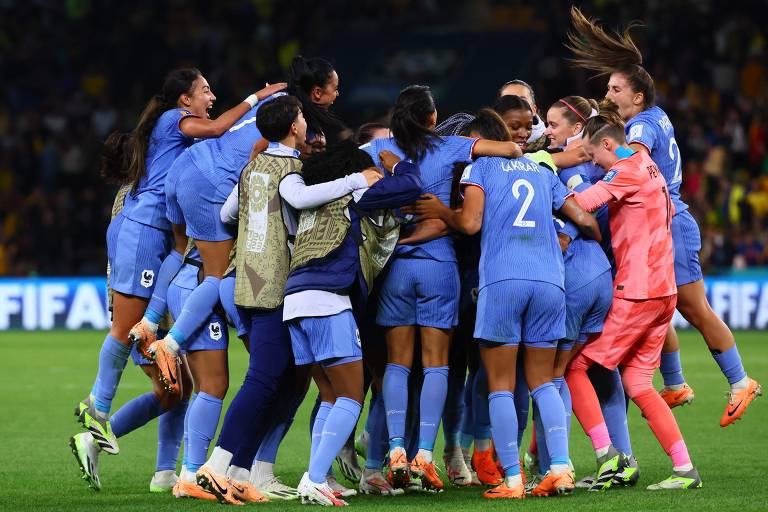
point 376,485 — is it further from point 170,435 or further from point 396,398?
point 170,435

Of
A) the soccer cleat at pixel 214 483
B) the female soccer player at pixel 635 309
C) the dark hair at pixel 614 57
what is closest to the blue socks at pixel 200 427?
the soccer cleat at pixel 214 483

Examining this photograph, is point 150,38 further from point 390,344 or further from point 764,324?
point 390,344

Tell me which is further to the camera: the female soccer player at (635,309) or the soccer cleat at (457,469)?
the soccer cleat at (457,469)

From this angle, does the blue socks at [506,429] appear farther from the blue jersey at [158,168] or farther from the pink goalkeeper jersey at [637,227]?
the blue jersey at [158,168]

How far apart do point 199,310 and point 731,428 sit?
15.3ft

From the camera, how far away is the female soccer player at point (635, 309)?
22.2 feet

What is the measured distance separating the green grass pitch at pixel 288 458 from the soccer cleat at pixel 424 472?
10 centimetres

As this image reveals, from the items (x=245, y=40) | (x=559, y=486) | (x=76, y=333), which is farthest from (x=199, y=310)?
(x=245, y=40)

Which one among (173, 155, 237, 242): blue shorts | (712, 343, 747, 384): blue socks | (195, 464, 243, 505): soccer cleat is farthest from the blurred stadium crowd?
(195, 464, 243, 505): soccer cleat

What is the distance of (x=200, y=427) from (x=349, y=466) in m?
1.17

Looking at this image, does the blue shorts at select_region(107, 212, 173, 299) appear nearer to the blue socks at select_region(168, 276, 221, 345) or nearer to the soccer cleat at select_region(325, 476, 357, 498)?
the blue socks at select_region(168, 276, 221, 345)

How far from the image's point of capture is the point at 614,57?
25.1ft

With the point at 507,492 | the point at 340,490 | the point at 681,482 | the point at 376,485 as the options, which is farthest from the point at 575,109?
the point at 340,490

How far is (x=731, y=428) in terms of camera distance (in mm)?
Result: 9492
